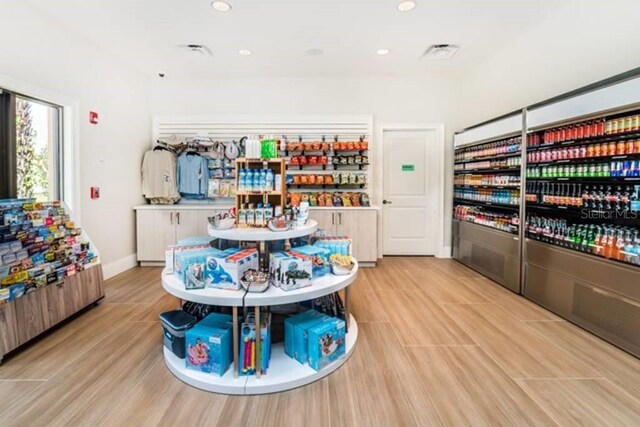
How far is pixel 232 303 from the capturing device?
1975 millimetres

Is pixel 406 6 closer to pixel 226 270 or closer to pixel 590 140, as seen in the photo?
pixel 590 140

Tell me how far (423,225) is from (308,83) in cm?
329

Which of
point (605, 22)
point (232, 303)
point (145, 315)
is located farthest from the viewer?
point (145, 315)

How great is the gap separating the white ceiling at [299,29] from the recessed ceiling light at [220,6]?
6 centimetres

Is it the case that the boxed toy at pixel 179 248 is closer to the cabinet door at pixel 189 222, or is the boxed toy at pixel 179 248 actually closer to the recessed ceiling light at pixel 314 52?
the cabinet door at pixel 189 222

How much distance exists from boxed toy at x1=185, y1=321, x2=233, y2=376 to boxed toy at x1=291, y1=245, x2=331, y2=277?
2.44 ft

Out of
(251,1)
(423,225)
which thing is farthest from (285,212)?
(423,225)

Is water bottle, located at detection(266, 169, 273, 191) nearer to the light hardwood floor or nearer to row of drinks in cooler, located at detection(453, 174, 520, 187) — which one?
the light hardwood floor

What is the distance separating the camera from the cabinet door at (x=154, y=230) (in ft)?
16.4

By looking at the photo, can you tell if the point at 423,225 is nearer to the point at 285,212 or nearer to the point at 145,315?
the point at 285,212

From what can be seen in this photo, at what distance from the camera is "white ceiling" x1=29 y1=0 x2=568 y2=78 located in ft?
10.8

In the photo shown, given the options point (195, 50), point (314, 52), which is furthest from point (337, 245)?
point (195, 50)

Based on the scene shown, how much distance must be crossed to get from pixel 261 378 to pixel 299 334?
371 mm

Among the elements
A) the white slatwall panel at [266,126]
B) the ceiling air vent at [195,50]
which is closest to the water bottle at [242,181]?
the ceiling air vent at [195,50]
